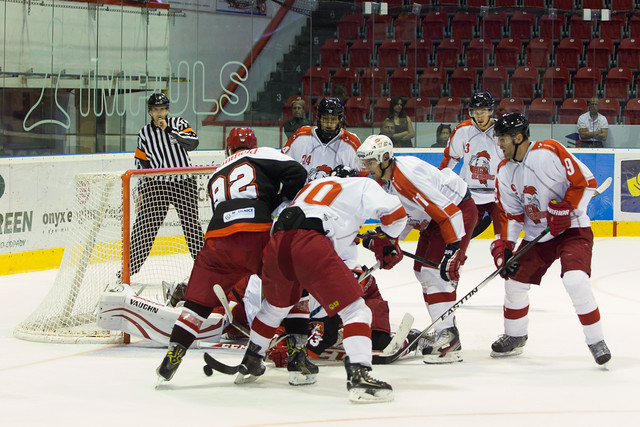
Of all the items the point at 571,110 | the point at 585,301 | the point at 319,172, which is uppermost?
the point at 571,110

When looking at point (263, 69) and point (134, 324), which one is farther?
point (263, 69)

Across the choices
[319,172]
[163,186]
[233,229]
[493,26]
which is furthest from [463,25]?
[233,229]

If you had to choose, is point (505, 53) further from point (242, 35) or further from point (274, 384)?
point (274, 384)

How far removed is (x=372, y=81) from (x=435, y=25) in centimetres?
100

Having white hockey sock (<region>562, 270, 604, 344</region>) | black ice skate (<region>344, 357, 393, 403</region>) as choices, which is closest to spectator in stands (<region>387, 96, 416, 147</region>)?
white hockey sock (<region>562, 270, 604, 344</region>)

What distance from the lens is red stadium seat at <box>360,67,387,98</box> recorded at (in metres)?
9.02

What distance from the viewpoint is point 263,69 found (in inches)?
339

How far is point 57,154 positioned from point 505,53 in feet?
15.6

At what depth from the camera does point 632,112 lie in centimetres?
916

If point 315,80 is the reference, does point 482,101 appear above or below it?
below

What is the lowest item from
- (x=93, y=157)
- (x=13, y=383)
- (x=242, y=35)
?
(x=13, y=383)

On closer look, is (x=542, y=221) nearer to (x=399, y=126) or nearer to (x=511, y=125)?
(x=511, y=125)

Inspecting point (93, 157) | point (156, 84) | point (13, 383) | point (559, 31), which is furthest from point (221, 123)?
point (13, 383)

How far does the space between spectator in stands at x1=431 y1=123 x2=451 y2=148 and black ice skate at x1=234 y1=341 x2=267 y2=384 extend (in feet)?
18.2
